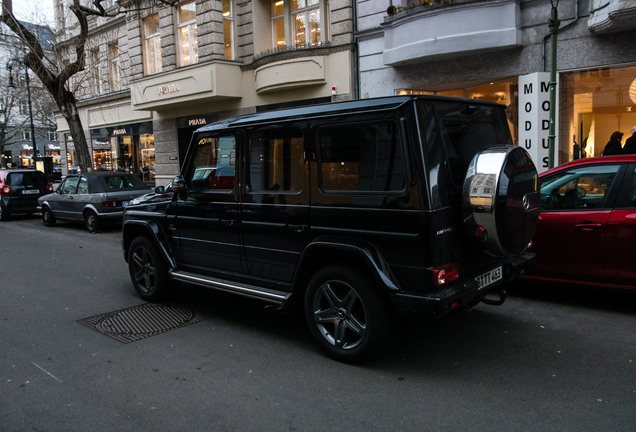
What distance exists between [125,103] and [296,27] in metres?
10.4

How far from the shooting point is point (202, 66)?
16.9 m

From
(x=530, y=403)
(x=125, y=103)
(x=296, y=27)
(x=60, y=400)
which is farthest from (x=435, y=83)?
(x=125, y=103)

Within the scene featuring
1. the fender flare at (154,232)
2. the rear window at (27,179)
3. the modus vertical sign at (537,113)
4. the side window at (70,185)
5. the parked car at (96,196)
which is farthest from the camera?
the rear window at (27,179)

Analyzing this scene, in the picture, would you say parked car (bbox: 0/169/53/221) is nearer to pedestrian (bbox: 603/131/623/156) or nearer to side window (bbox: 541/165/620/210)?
side window (bbox: 541/165/620/210)

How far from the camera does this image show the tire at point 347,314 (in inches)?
156

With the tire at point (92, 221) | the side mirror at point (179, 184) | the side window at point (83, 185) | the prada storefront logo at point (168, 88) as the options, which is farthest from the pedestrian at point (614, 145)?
the prada storefront logo at point (168, 88)

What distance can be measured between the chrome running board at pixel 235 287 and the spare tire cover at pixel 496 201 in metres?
1.79

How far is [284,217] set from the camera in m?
4.58

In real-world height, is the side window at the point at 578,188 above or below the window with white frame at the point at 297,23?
below

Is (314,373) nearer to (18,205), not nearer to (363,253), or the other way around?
(363,253)

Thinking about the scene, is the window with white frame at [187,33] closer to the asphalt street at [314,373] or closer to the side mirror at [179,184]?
the side mirror at [179,184]

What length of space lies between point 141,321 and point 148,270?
849 mm

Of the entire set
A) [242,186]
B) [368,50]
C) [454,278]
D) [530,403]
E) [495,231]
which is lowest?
[530,403]

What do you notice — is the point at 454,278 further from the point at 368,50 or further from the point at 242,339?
the point at 368,50
